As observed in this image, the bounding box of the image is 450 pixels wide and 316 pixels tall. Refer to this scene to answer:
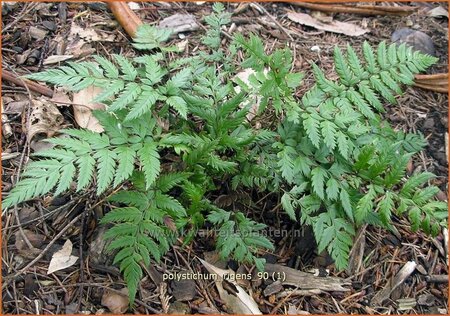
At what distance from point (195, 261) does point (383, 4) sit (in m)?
2.70

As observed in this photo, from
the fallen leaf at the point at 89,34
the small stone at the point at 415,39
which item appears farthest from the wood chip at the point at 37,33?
the small stone at the point at 415,39

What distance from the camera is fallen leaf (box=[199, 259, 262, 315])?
109 inches

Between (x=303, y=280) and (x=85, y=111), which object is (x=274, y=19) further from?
(x=303, y=280)

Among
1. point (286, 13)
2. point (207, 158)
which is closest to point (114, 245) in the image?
point (207, 158)

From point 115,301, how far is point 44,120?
1.19m

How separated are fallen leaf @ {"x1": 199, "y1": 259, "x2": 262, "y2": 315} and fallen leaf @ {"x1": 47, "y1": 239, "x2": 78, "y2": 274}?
2.41 ft

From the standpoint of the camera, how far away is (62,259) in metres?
2.81

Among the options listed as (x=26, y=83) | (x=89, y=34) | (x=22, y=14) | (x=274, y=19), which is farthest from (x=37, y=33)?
(x=274, y=19)

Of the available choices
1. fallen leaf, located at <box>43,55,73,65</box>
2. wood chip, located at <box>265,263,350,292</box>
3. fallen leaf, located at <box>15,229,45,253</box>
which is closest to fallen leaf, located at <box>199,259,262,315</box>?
wood chip, located at <box>265,263,350,292</box>

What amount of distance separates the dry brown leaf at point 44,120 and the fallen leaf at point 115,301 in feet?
3.42

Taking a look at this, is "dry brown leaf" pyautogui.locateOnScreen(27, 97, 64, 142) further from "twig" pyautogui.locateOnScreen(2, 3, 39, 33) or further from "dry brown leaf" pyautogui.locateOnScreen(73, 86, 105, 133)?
"twig" pyautogui.locateOnScreen(2, 3, 39, 33)

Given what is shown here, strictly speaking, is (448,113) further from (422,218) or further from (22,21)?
(22,21)

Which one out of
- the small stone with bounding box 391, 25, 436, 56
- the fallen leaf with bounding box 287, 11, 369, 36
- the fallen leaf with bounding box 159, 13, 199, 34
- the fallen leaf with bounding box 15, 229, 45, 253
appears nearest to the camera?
the fallen leaf with bounding box 15, 229, 45, 253

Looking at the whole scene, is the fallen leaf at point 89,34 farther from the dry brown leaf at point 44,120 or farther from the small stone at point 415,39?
the small stone at point 415,39
